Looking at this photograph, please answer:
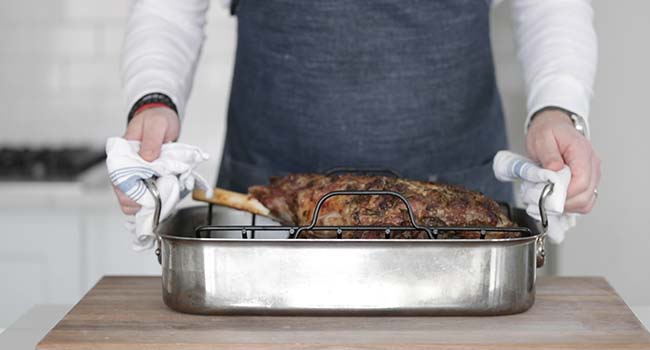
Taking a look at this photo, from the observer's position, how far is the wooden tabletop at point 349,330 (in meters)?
0.90

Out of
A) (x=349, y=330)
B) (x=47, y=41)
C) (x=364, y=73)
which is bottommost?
(x=349, y=330)

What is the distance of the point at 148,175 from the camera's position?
44.4 inches

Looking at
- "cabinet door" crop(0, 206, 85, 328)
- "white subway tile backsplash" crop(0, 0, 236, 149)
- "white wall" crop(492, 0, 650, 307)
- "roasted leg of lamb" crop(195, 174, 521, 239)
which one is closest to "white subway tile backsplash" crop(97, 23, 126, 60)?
"white subway tile backsplash" crop(0, 0, 236, 149)

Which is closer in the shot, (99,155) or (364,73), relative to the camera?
(364,73)

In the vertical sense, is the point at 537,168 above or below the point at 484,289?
above

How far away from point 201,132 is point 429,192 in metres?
1.86

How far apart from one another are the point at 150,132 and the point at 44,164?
133 cm

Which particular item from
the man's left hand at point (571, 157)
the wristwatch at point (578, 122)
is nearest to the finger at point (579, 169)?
the man's left hand at point (571, 157)

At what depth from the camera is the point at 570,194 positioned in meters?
1.14

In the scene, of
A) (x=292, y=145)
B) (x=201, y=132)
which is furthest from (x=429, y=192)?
(x=201, y=132)

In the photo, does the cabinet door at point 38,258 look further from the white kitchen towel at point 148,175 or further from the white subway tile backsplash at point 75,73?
the white kitchen towel at point 148,175

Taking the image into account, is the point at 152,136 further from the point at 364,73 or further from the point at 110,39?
the point at 110,39

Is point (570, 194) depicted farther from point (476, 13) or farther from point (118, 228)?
point (118, 228)

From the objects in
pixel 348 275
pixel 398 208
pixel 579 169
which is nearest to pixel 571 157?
pixel 579 169
